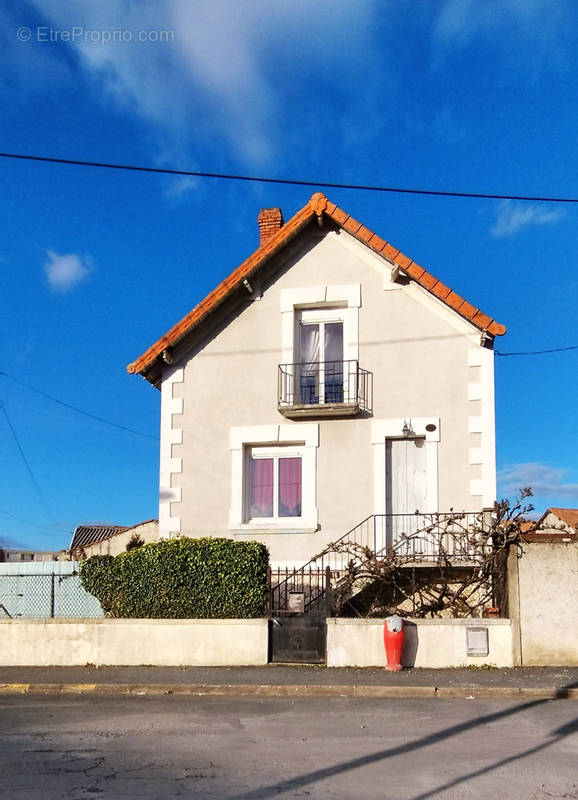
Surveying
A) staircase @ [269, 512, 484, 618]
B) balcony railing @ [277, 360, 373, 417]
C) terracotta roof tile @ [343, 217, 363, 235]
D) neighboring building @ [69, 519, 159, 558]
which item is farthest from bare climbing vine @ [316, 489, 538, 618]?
neighboring building @ [69, 519, 159, 558]

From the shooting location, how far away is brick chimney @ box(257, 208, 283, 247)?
1916 cm

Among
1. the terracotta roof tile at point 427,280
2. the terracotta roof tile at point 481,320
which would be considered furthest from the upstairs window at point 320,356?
the terracotta roof tile at point 481,320

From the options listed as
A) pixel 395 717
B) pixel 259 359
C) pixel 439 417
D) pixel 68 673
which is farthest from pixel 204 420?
pixel 395 717

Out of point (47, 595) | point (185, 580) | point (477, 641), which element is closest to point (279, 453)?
point (185, 580)

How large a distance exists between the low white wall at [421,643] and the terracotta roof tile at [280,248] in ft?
18.3

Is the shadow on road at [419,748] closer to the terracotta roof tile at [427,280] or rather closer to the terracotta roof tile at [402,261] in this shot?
the terracotta roof tile at [427,280]

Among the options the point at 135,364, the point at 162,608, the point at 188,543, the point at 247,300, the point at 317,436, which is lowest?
the point at 162,608

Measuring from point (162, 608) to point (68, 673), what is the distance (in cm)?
175

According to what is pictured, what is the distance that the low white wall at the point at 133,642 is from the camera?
1403cm

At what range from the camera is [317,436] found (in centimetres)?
1700

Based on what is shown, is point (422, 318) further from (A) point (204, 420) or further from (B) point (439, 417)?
(A) point (204, 420)

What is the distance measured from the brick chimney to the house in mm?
1548

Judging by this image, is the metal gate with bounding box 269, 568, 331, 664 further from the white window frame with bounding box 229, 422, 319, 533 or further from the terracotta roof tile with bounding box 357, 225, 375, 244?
the terracotta roof tile with bounding box 357, 225, 375, 244

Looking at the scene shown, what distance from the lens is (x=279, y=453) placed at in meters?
17.3
